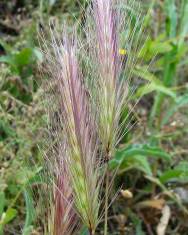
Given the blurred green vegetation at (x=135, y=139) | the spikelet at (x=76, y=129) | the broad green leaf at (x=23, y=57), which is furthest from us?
the broad green leaf at (x=23, y=57)

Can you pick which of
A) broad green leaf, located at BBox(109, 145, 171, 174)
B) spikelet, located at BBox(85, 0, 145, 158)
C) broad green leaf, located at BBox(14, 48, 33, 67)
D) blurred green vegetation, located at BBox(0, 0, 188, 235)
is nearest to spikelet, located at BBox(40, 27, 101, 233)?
spikelet, located at BBox(85, 0, 145, 158)

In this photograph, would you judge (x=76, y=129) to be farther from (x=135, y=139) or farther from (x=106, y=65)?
(x=135, y=139)

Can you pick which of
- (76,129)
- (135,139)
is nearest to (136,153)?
(135,139)

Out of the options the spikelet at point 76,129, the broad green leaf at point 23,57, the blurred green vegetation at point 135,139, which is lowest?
the blurred green vegetation at point 135,139

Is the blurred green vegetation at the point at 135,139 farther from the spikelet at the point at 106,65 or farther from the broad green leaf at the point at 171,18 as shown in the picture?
the spikelet at the point at 106,65

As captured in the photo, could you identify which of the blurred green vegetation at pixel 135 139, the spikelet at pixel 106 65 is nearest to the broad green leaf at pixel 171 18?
the blurred green vegetation at pixel 135 139

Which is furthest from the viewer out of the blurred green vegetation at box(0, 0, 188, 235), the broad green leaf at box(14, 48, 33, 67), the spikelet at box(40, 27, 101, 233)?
the broad green leaf at box(14, 48, 33, 67)

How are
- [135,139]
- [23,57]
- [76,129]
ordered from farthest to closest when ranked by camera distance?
[23,57]
[135,139]
[76,129]

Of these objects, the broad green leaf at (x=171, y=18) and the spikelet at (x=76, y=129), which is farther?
the broad green leaf at (x=171, y=18)

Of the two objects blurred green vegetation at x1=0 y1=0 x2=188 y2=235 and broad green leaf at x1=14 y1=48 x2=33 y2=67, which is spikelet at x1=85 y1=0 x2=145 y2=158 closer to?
blurred green vegetation at x1=0 y1=0 x2=188 y2=235

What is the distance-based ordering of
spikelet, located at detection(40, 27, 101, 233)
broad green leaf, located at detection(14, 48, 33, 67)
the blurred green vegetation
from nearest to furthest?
spikelet, located at detection(40, 27, 101, 233) → the blurred green vegetation → broad green leaf, located at detection(14, 48, 33, 67)
